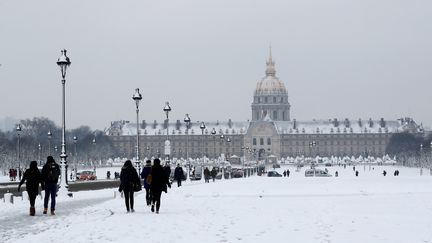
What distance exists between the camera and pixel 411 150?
163 m

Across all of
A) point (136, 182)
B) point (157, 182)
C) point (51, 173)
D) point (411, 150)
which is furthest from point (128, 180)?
point (411, 150)

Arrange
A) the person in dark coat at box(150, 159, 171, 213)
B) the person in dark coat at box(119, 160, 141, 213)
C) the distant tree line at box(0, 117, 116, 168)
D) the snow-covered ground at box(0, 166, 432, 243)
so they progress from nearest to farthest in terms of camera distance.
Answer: the snow-covered ground at box(0, 166, 432, 243)
the person in dark coat at box(150, 159, 171, 213)
the person in dark coat at box(119, 160, 141, 213)
the distant tree line at box(0, 117, 116, 168)


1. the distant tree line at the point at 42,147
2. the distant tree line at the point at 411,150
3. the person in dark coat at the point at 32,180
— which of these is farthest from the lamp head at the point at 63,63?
the distant tree line at the point at 411,150

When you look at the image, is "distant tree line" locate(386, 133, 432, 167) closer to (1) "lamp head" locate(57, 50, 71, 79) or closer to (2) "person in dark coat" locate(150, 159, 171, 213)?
(1) "lamp head" locate(57, 50, 71, 79)

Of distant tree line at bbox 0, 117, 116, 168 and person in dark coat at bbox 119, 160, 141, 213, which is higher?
A: distant tree line at bbox 0, 117, 116, 168

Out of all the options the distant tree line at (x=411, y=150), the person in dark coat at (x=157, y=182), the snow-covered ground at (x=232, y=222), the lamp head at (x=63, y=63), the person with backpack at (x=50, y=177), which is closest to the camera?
the snow-covered ground at (x=232, y=222)

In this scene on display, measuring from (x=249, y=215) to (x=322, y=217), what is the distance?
1764 millimetres

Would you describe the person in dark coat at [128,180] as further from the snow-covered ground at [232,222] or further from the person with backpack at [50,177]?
the person with backpack at [50,177]

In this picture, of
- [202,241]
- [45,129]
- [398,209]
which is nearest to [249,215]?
[398,209]

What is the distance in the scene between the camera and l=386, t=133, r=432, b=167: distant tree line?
130425mm

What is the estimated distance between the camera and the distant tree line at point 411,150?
130 m

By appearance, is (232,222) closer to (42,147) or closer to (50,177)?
(50,177)

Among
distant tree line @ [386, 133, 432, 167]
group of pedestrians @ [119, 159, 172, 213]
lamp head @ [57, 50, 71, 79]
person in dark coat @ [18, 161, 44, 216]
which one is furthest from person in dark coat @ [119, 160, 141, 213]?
distant tree line @ [386, 133, 432, 167]

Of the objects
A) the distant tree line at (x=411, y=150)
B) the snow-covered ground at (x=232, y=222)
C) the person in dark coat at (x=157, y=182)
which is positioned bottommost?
the snow-covered ground at (x=232, y=222)
